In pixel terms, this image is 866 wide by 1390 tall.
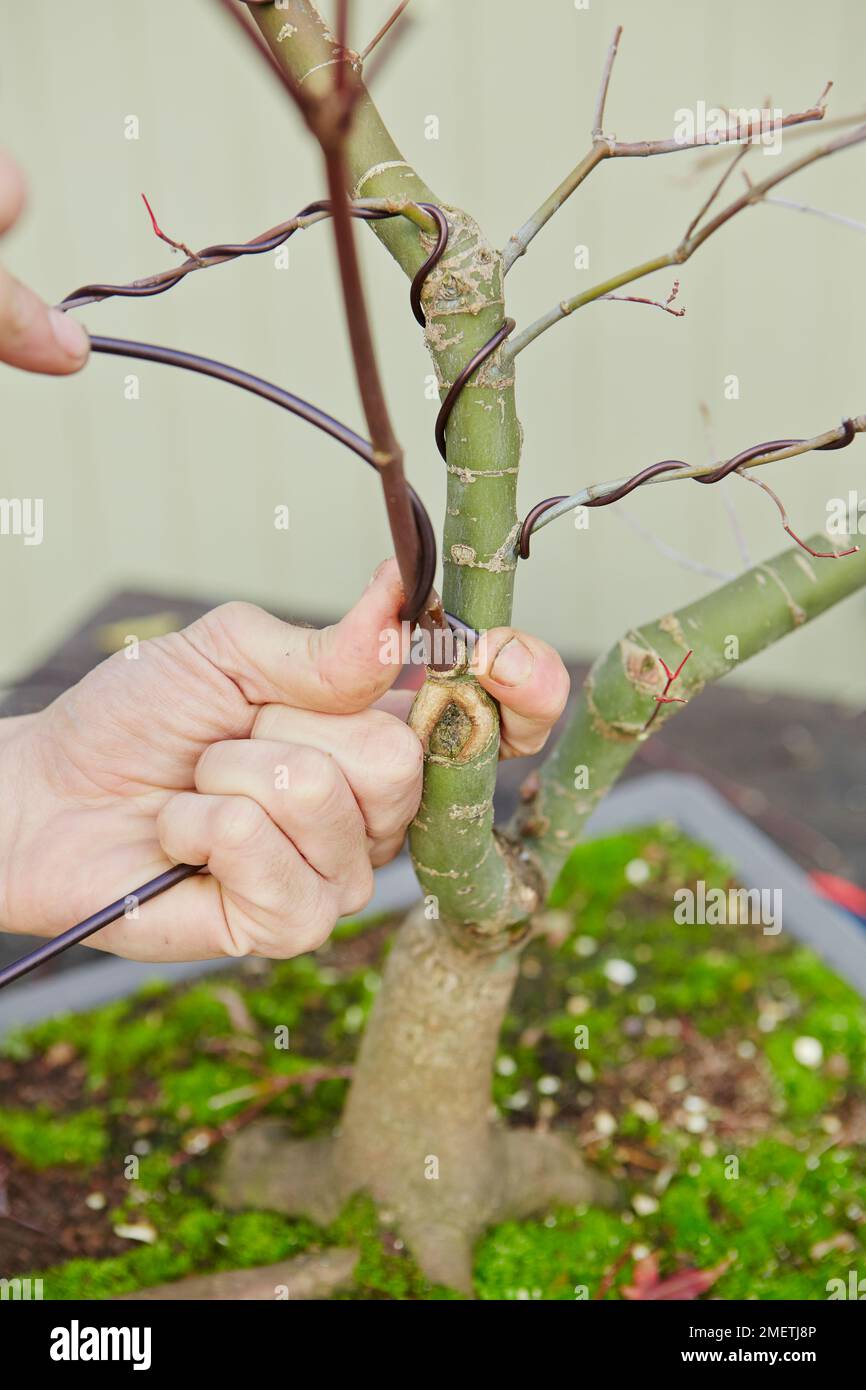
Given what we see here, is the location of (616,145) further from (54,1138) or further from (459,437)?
(54,1138)

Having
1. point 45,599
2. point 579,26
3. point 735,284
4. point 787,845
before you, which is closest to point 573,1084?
point 787,845

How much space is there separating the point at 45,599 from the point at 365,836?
1.70 meters

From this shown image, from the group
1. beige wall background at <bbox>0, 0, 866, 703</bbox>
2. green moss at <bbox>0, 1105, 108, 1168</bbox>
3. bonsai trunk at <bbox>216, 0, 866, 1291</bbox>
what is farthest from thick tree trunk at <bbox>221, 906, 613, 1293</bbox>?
beige wall background at <bbox>0, 0, 866, 703</bbox>

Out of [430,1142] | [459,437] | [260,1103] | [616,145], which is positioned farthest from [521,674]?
[260,1103]

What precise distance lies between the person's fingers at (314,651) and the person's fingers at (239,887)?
6cm

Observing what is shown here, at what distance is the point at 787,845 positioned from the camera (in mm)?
1157

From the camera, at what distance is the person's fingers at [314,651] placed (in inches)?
20.4

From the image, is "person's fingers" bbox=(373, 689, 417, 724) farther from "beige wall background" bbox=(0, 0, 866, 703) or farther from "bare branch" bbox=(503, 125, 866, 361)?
"beige wall background" bbox=(0, 0, 866, 703)

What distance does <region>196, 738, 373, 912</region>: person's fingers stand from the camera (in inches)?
20.9

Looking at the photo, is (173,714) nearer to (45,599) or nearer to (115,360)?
(115,360)

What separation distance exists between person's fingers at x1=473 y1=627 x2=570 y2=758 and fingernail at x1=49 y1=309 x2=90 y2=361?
0.68 feet

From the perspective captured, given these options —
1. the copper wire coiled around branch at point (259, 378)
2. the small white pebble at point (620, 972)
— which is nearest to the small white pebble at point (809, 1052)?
the small white pebble at point (620, 972)

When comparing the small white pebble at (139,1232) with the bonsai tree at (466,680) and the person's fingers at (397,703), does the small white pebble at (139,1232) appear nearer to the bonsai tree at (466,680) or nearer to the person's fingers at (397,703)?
the bonsai tree at (466,680)

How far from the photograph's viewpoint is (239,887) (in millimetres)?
542
